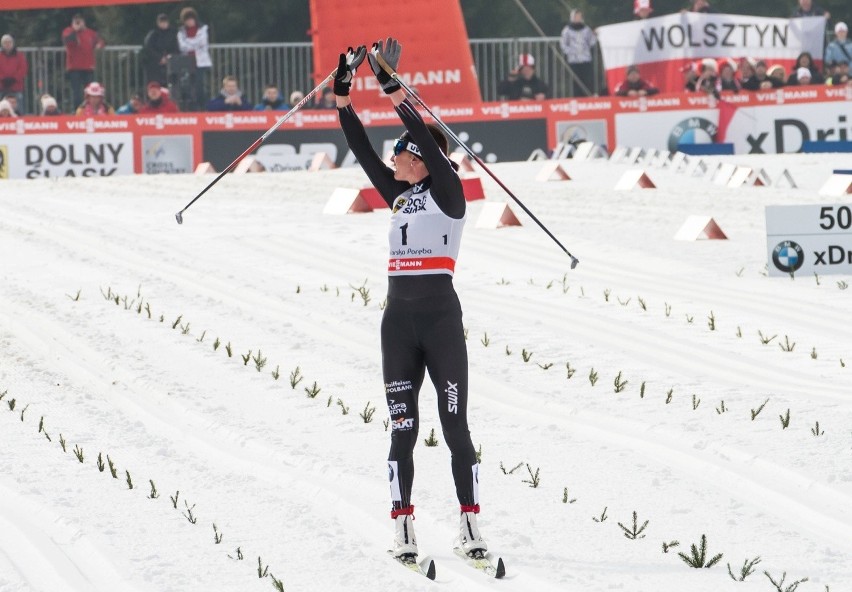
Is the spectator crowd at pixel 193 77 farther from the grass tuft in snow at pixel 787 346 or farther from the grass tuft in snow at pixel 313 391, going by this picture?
the grass tuft in snow at pixel 313 391

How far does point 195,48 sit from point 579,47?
6.97m

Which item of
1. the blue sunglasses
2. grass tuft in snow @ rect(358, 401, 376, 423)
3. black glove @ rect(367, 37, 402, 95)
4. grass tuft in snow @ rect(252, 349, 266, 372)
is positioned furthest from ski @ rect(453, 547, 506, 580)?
grass tuft in snow @ rect(252, 349, 266, 372)

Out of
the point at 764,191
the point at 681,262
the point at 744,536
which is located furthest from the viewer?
the point at 764,191

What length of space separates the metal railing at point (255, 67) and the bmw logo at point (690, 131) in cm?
294

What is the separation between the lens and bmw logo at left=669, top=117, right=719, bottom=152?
81.9 feet

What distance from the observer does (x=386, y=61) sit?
21.0 feet

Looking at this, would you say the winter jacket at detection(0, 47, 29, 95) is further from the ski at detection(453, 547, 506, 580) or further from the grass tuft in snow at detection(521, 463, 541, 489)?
the ski at detection(453, 547, 506, 580)

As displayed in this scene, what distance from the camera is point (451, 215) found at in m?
6.17

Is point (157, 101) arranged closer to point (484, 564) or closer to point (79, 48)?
point (79, 48)

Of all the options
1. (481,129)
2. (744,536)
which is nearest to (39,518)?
(744,536)

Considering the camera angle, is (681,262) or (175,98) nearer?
(681,262)

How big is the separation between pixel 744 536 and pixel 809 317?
208 inches

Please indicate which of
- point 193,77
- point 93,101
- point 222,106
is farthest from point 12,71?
point 222,106

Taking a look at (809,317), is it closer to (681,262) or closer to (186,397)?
(681,262)
